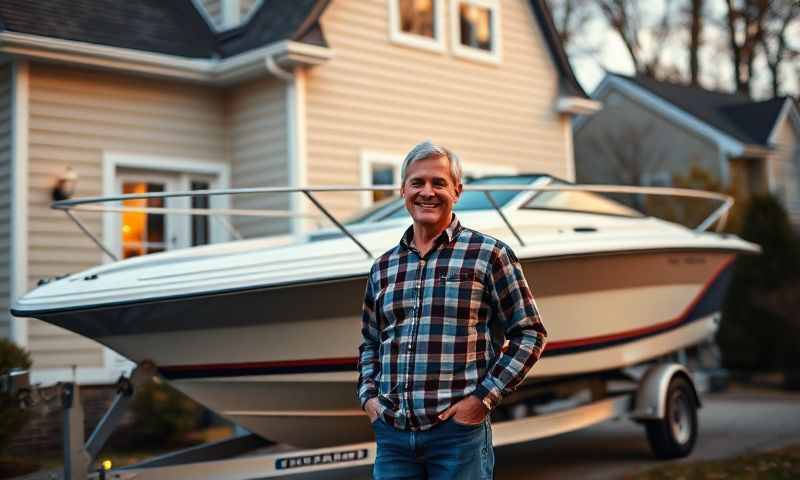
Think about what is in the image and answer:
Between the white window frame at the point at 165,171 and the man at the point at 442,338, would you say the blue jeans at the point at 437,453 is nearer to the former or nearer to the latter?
the man at the point at 442,338

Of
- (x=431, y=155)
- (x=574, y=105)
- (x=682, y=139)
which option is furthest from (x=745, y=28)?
(x=431, y=155)

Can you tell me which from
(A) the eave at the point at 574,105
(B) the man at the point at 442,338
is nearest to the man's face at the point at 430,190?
(B) the man at the point at 442,338

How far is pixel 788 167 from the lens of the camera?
2375 cm

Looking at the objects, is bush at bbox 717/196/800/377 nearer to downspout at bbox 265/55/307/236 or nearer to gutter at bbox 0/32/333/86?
downspout at bbox 265/55/307/236

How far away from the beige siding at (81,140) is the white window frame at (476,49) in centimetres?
340

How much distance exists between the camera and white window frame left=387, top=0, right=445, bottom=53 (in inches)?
435

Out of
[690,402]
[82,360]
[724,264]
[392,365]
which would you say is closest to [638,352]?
[690,402]

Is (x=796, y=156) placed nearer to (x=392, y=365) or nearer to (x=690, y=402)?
(x=690, y=402)

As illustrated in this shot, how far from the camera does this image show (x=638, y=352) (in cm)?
701

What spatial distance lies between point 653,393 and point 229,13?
6.66m

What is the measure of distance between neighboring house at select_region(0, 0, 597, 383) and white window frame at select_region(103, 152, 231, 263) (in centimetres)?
1

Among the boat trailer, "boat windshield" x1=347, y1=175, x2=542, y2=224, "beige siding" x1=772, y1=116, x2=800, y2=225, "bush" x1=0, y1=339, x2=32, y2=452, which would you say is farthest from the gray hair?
"beige siding" x1=772, y1=116, x2=800, y2=225

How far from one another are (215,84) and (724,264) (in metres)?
5.72

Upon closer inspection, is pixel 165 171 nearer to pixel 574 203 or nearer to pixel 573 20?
pixel 574 203
